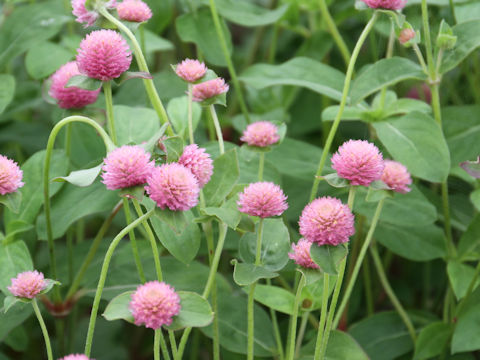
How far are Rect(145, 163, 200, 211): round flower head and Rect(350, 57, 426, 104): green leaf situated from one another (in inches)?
13.2

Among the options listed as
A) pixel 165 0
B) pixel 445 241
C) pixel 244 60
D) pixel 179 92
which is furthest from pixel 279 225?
pixel 244 60

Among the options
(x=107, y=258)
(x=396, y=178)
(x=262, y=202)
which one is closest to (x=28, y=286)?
(x=107, y=258)

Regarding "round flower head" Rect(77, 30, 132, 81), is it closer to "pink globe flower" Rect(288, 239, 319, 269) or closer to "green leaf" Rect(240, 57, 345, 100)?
"pink globe flower" Rect(288, 239, 319, 269)

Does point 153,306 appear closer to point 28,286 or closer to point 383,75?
point 28,286

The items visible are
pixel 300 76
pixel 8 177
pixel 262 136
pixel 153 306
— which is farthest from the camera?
pixel 300 76

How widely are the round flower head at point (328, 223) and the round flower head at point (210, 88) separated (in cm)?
21

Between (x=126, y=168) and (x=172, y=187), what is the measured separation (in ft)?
0.14

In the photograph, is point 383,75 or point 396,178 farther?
point 383,75

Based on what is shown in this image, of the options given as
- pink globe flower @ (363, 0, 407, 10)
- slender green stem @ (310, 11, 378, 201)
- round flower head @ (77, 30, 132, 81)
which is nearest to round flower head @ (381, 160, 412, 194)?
slender green stem @ (310, 11, 378, 201)

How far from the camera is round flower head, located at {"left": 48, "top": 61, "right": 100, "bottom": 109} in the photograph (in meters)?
0.75

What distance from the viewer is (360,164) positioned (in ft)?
1.81

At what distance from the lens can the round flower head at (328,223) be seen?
52 cm

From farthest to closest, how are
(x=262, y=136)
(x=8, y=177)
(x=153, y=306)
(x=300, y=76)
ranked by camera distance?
(x=300, y=76) < (x=262, y=136) < (x=8, y=177) < (x=153, y=306)

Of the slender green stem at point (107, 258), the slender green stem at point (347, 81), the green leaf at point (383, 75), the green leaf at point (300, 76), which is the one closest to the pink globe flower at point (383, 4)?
the slender green stem at point (347, 81)
